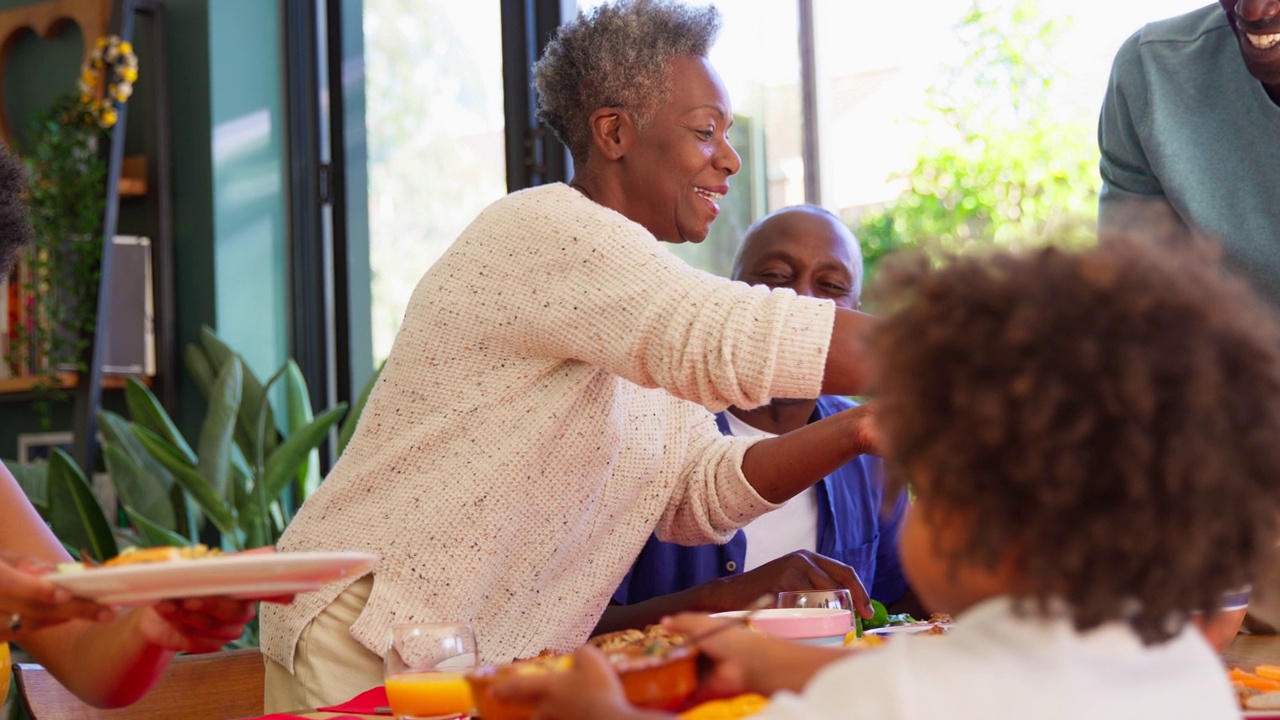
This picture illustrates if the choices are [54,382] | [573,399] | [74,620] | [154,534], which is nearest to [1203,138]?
[573,399]

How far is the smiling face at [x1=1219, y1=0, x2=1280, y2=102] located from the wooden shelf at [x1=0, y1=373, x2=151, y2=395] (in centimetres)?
312

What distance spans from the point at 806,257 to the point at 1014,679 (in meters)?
1.85

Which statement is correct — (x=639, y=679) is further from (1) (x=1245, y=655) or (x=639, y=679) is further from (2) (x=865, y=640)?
(1) (x=1245, y=655)

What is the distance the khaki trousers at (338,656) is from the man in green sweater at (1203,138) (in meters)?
1.14

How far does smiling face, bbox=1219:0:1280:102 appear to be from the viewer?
179cm

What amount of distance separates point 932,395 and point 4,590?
0.74 meters

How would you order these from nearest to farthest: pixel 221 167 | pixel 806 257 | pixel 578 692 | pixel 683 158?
pixel 578 692
pixel 683 158
pixel 806 257
pixel 221 167

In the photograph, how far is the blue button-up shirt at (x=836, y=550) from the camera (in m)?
2.24

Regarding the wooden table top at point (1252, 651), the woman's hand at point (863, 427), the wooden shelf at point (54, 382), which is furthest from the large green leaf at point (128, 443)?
the wooden table top at point (1252, 651)

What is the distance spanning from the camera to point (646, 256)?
1524mm

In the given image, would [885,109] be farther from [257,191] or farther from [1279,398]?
[1279,398]

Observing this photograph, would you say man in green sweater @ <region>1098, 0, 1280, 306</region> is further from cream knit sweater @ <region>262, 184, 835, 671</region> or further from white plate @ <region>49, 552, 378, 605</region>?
white plate @ <region>49, 552, 378, 605</region>

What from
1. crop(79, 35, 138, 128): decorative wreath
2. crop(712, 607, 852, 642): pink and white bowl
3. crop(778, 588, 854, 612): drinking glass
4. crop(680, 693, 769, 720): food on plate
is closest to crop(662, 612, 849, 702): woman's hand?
crop(680, 693, 769, 720): food on plate

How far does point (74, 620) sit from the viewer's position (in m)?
1.50
